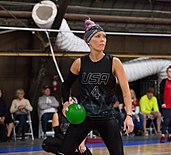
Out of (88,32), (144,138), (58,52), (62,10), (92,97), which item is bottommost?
(144,138)

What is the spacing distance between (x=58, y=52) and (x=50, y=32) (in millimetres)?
534

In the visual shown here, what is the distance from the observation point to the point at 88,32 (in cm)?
445

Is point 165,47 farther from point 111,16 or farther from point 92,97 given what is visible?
point 92,97

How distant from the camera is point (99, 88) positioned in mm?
4250

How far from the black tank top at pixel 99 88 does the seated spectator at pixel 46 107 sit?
635cm

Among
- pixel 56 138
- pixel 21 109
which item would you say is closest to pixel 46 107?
pixel 21 109

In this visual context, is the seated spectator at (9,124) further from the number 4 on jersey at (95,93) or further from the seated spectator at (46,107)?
the number 4 on jersey at (95,93)

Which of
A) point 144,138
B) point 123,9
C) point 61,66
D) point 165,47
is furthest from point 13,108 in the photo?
point 165,47

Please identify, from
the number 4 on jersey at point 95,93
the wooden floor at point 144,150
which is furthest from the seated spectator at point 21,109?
the number 4 on jersey at point 95,93

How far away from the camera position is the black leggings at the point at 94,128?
413cm

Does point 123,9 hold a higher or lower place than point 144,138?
higher

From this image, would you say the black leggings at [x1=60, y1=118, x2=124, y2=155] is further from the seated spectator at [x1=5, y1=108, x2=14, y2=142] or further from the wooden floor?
the seated spectator at [x1=5, y1=108, x2=14, y2=142]

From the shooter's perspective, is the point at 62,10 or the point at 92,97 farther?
the point at 62,10

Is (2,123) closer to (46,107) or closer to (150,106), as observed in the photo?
(46,107)
